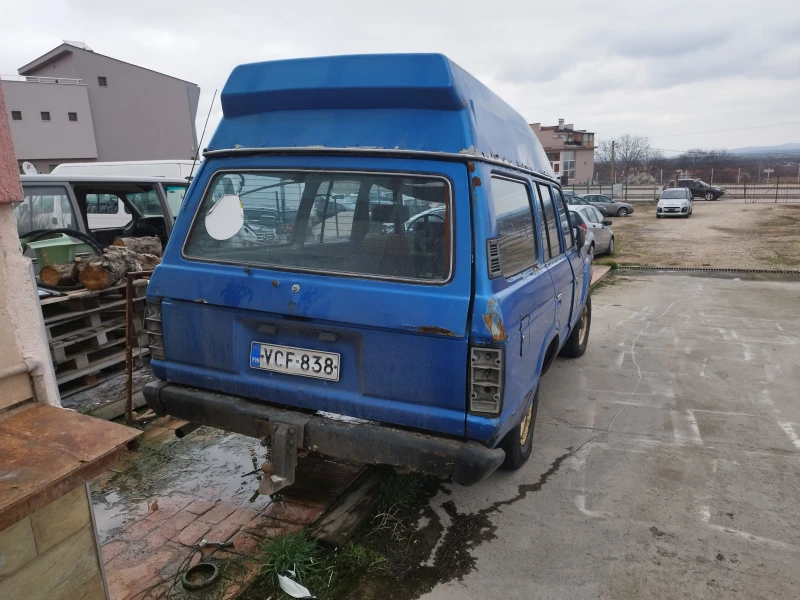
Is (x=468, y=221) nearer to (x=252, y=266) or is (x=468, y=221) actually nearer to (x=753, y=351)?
(x=252, y=266)

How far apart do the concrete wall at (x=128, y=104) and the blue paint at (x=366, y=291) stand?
34859 mm

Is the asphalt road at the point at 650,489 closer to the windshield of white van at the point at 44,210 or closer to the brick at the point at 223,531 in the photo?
the brick at the point at 223,531

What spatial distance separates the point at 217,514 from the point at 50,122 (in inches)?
1460

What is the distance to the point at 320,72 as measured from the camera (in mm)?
2822

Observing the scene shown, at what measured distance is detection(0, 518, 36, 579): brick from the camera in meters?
1.68

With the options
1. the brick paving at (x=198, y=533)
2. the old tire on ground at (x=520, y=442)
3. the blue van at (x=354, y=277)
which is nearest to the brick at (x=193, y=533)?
the brick paving at (x=198, y=533)

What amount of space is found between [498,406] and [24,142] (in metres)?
37.9

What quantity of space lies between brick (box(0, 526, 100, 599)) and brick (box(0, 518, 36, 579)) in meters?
0.03

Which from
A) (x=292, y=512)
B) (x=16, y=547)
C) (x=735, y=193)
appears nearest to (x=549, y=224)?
(x=292, y=512)

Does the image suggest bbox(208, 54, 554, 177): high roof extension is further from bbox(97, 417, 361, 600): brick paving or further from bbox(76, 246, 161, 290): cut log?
bbox(76, 246, 161, 290): cut log

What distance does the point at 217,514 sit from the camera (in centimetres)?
311

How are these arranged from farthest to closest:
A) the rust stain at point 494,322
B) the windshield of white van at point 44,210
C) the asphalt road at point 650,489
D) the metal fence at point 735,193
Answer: the metal fence at point 735,193, the windshield of white van at point 44,210, the asphalt road at point 650,489, the rust stain at point 494,322

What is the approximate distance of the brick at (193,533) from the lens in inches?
113

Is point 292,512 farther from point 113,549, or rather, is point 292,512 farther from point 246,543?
point 113,549
